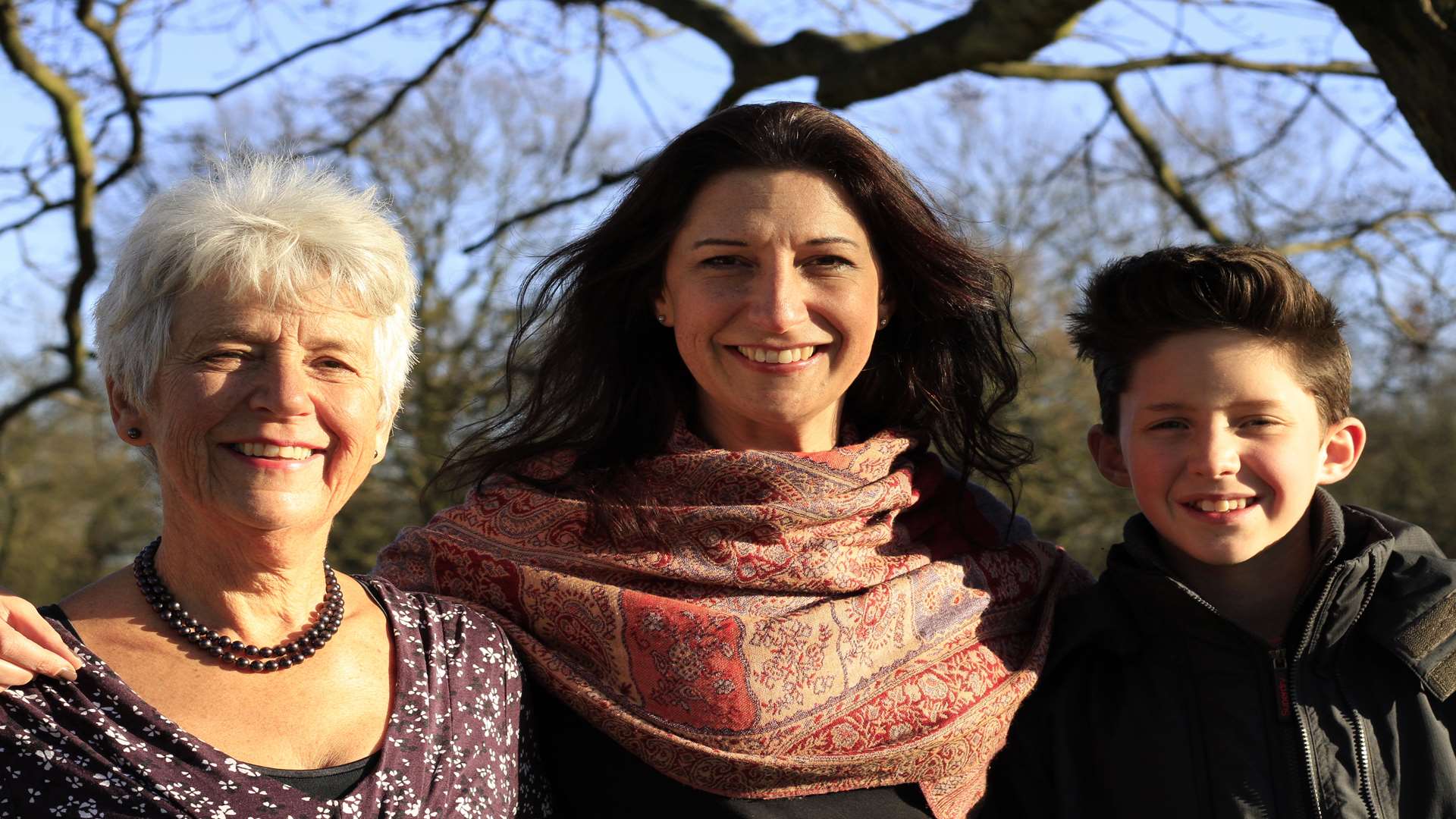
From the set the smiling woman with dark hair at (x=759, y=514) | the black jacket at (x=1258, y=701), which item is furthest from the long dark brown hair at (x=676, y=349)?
the black jacket at (x=1258, y=701)

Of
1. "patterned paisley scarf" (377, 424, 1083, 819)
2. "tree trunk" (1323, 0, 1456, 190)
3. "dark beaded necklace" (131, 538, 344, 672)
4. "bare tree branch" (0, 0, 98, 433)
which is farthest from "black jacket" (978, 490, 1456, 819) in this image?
"bare tree branch" (0, 0, 98, 433)

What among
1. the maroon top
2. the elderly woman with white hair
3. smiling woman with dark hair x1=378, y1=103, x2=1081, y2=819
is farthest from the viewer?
smiling woman with dark hair x1=378, y1=103, x2=1081, y2=819

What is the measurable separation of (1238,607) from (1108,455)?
0.36 metres

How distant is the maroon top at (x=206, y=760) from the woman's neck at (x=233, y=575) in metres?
0.16

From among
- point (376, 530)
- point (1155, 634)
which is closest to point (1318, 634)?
point (1155, 634)

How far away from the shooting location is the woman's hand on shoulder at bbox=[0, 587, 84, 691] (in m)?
1.90

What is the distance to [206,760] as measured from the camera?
1933mm

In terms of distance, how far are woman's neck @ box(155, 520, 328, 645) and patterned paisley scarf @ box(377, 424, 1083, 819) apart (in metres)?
0.46

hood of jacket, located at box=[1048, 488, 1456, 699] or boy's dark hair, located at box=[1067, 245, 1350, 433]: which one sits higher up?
boy's dark hair, located at box=[1067, 245, 1350, 433]

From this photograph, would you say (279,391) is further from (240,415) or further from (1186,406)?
(1186,406)

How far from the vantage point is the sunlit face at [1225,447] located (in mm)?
2445

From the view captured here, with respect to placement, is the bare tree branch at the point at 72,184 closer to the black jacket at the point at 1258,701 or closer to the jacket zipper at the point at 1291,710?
the black jacket at the point at 1258,701

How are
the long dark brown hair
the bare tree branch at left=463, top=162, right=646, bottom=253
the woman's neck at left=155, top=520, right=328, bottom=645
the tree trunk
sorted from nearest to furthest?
1. the woman's neck at left=155, top=520, right=328, bottom=645
2. the long dark brown hair
3. the tree trunk
4. the bare tree branch at left=463, top=162, right=646, bottom=253

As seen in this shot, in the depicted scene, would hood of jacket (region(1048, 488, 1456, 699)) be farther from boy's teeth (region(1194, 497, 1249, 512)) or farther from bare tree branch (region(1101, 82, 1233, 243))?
bare tree branch (region(1101, 82, 1233, 243))
